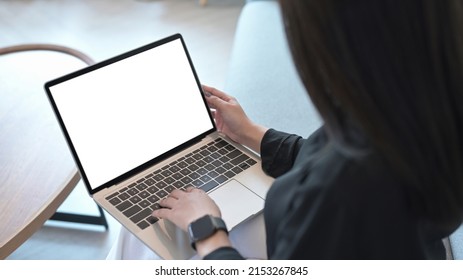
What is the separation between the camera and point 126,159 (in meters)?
1.00

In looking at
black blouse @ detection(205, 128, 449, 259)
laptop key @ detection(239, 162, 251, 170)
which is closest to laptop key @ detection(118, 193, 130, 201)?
laptop key @ detection(239, 162, 251, 170)

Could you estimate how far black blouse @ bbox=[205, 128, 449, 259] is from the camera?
56 cm

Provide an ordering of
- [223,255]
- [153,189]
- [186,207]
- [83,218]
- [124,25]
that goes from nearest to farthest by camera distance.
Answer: [223,255] < [186,207] < [153,189] < [83,218] < [124,25]

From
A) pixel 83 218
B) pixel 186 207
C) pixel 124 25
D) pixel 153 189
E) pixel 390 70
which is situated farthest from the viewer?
pixel 124 25

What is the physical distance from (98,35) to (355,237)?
246cm

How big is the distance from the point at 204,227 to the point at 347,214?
298mm

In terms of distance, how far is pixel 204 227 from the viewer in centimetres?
81

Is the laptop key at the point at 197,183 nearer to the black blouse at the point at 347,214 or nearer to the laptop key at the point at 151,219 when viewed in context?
the laptop key at the point at 151,219

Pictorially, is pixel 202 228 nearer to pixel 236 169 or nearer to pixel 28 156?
pixel 236 169

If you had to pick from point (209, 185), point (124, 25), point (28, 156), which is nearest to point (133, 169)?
point (209, 185)

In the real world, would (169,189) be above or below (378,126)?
below

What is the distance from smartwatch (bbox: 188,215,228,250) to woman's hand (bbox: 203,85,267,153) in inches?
10.9

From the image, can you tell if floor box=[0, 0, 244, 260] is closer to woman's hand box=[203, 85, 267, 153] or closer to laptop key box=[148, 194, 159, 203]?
woman's hand box=[203, 85, 267, 153]
